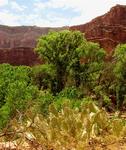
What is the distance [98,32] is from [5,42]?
259 feet

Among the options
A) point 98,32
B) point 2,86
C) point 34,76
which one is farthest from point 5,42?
point 2,86

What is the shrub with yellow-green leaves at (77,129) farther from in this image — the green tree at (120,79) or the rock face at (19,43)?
the rock face at (19,43)

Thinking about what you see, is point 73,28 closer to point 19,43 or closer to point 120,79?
point 19,43

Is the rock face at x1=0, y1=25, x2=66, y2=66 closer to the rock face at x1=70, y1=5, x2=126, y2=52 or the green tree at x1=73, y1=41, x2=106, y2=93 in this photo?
the rock face at x1=70, y1=5, x2=126, y2=52

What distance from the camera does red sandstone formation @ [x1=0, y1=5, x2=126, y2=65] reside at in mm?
92438

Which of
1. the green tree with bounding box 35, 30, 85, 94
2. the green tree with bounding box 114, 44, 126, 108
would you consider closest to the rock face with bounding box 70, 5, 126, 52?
the green tree with bounding box 35, 30, 85, 94

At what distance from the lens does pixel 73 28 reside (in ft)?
427

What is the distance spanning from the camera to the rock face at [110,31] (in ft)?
290

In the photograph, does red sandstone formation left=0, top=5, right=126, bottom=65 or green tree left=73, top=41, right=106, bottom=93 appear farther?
red sandstone formation left=0, top=5, right=126, bottom=65

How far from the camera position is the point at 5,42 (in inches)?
6713

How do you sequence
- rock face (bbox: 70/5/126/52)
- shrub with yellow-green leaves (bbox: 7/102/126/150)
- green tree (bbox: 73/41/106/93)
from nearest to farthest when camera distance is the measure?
shrub with yellow-green leaves (bbox: 7/102/126/150) → green tree (bbox: 73/41/106/93) → rock face (bbox: 70/5/126/52)

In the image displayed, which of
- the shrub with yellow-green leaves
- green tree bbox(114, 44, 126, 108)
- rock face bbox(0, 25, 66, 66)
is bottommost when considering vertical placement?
rock face bbox(0, 25, 66, 66)

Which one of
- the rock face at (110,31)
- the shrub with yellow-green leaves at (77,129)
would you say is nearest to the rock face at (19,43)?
the rock face at (110,31)

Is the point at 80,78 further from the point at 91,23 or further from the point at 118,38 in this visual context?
the point at 91,23
